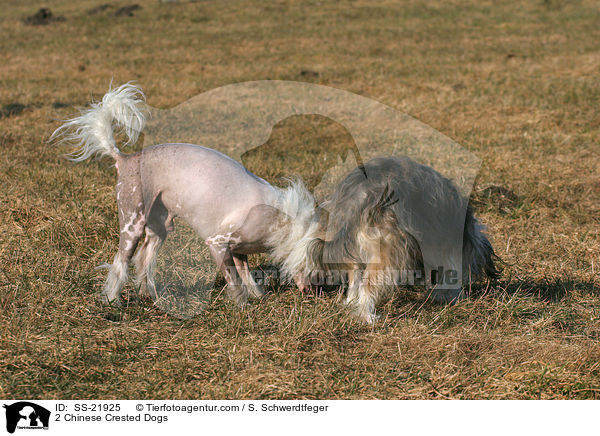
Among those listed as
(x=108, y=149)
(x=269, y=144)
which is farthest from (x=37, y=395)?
(x=269, y=144)

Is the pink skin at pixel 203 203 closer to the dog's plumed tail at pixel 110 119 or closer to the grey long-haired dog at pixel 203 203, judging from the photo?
the grey long-haired dog at pixel 203 203

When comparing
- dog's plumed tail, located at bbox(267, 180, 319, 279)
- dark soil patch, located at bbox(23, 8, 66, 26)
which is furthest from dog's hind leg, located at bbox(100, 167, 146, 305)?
dark soil patch, located at bbox(23, 8, 66, 26)

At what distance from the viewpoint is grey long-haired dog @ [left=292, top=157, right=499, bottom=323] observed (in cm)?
301

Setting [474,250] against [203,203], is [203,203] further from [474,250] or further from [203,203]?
[474,250]

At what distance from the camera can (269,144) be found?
710 centimetres
